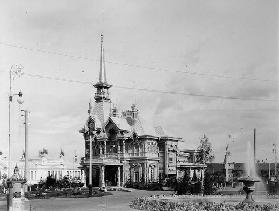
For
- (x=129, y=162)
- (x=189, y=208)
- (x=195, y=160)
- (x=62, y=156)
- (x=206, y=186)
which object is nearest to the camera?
(x=189, y=208)

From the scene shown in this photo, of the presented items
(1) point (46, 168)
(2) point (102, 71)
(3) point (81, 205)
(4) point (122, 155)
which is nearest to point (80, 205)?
(3) point (81, 205)

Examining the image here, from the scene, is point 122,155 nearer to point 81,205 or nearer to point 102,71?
point 102,71

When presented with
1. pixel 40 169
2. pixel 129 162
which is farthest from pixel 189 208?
pixel 40 169

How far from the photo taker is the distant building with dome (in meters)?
72.0

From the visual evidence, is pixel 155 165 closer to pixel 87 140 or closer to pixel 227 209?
pixel 87 140

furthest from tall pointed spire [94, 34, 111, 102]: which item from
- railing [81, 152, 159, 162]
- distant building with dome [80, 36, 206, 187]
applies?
railing [81, 152, 159, 162]

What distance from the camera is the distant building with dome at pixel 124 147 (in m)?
72.0

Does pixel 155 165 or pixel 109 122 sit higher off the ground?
pixel 109 122

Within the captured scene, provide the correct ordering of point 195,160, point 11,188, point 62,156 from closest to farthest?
point 11,188 → point 195,160 → point 62,156

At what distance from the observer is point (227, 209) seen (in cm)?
2342

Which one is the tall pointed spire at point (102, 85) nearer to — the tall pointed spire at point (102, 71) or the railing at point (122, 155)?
the tall pointed spire at point (102, 71)

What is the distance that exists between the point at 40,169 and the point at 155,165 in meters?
34.5

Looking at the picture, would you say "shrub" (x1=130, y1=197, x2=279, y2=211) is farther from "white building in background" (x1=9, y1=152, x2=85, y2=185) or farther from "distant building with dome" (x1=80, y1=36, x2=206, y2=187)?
"white building in background" (x1=9, y1=152, x2=85, y2=185)

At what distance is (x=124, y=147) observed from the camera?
73.4 m
